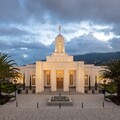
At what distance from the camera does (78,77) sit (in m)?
50.2

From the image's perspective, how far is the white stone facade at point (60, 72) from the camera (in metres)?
49.8

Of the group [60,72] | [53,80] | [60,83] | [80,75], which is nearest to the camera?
[53,80]

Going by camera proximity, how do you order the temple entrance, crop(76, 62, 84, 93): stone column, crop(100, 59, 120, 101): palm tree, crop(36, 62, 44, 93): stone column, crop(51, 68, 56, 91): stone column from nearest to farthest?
crop(100, 59, 120, 101): palm tree < crop(76, 62, 84, 93): stone column < crop(36, 62, 44, 93): stone column < crop(51, 68, 56, 91): stone column < the temple entrance

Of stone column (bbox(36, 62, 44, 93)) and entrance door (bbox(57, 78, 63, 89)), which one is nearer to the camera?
stone column (bbox(36, 62, 44, 93))

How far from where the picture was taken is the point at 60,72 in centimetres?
5534

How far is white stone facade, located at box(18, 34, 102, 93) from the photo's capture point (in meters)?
49.8

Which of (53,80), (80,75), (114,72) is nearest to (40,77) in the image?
(53,80)

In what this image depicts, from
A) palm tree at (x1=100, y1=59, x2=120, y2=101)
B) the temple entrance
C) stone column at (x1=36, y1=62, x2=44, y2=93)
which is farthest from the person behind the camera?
the temple entrance

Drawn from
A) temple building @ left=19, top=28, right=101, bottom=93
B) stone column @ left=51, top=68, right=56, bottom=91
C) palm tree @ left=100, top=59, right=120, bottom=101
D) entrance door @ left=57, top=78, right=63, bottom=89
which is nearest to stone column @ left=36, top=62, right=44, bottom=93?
temple building @ left=19, top=28, right=101, bottom=93

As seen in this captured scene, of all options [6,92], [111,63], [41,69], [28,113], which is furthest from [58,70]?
[28,113]

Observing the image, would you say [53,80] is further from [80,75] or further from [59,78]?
[59,78]

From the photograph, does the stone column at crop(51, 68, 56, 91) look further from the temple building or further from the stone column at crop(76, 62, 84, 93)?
the stone column at crop(76, 62, 84, 93)

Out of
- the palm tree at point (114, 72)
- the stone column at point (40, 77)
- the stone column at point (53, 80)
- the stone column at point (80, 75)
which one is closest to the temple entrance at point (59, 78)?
the stone column at point (53, 80)

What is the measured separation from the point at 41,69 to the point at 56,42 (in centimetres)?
726
